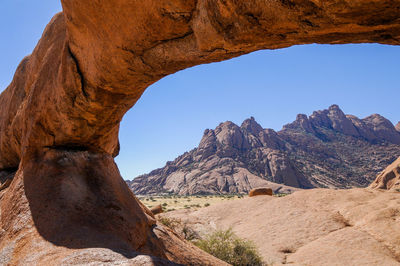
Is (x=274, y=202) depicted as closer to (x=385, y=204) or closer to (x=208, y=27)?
(x=385, y=204)

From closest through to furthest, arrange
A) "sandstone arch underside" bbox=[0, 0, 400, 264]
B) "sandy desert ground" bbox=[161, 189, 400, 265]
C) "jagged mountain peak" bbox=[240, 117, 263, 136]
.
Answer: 1. "sandstone arch underside" bbox=[0, 0, 400, 264]
2. "sandy desert ground" bbox=[161, 189, 400, 265]
3. "jagged mountain peak" bbox=[240, 117, 263, 136]

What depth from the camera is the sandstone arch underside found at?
3.40m

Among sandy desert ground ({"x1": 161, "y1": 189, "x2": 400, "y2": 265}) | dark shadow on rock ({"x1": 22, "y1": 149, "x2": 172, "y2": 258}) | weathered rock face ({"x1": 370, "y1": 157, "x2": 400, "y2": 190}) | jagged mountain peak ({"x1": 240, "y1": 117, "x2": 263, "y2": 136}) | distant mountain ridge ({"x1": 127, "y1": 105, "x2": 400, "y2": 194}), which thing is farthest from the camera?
jagged mountain peak ({"x1": 240, "y1": 117, "x2": 263, "y2": 136})

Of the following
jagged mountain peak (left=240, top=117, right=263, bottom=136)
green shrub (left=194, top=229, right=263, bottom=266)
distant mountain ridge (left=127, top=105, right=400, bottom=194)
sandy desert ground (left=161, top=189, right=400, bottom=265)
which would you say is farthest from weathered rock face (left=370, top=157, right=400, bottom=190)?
jagged mountain peak (left=240, top=117, right=263, bottom=136)

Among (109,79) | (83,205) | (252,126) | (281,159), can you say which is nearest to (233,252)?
(83,205)

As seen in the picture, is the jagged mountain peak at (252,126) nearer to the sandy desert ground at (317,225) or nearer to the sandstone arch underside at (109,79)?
the sandy desert ground at (317,225)

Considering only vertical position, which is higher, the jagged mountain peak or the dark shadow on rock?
the jagged mountain peak

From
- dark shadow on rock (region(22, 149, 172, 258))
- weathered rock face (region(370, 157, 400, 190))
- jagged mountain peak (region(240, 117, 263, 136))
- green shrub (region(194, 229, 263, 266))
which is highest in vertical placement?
jagged mountain peak (region(240, 117, 263, 136))

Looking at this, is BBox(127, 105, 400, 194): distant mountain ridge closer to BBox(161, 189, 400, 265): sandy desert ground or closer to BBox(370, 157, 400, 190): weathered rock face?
BBox(370, 157, 400, 190): weathered rock face

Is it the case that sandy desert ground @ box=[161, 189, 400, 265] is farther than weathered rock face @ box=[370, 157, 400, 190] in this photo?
No

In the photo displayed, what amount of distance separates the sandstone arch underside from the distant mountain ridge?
61325 mm

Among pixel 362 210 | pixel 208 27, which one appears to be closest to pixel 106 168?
pixel 208 27

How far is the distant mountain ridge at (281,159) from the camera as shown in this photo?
73875 millimetres

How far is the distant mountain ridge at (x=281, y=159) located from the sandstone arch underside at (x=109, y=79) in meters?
61.3
